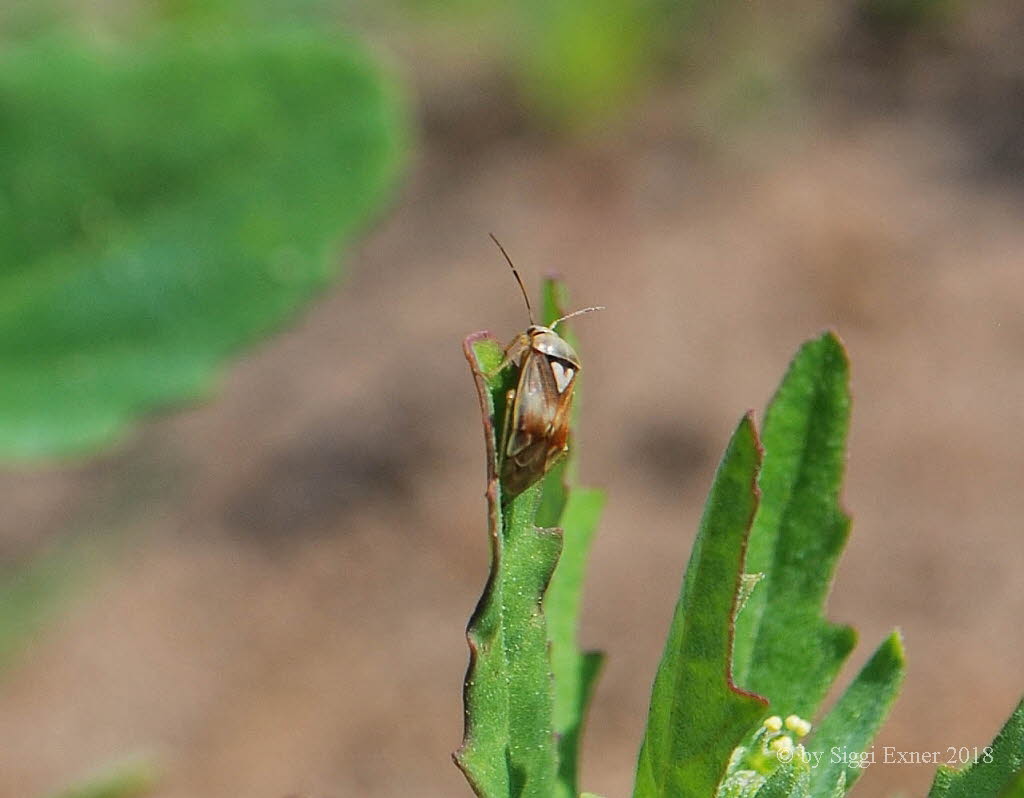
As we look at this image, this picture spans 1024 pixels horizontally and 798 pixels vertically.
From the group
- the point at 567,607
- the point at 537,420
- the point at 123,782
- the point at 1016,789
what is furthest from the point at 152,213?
the point at 1016,789

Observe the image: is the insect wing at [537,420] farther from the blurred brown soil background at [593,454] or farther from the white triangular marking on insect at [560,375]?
the blurred brown soil background at [593,454]

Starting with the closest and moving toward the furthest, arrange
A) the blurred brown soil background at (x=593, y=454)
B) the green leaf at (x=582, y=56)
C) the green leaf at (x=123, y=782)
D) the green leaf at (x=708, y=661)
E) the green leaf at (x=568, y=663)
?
the green leaf at (x=708, y=661) → the green leaf at (x=568, y=663) → the green leaf at (x=123, y=782) → the blurred brown soil background at (x=593, y=454) → the green leaf at (x=582, y=56)

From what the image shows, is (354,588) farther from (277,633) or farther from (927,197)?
(927,197)

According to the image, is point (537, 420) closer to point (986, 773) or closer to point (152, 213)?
point (986, 773)

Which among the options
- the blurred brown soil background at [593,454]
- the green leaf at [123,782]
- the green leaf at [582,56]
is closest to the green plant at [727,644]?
the green leaf at [123,782]

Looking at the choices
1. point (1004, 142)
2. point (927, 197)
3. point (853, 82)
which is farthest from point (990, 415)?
point (853, 82)
